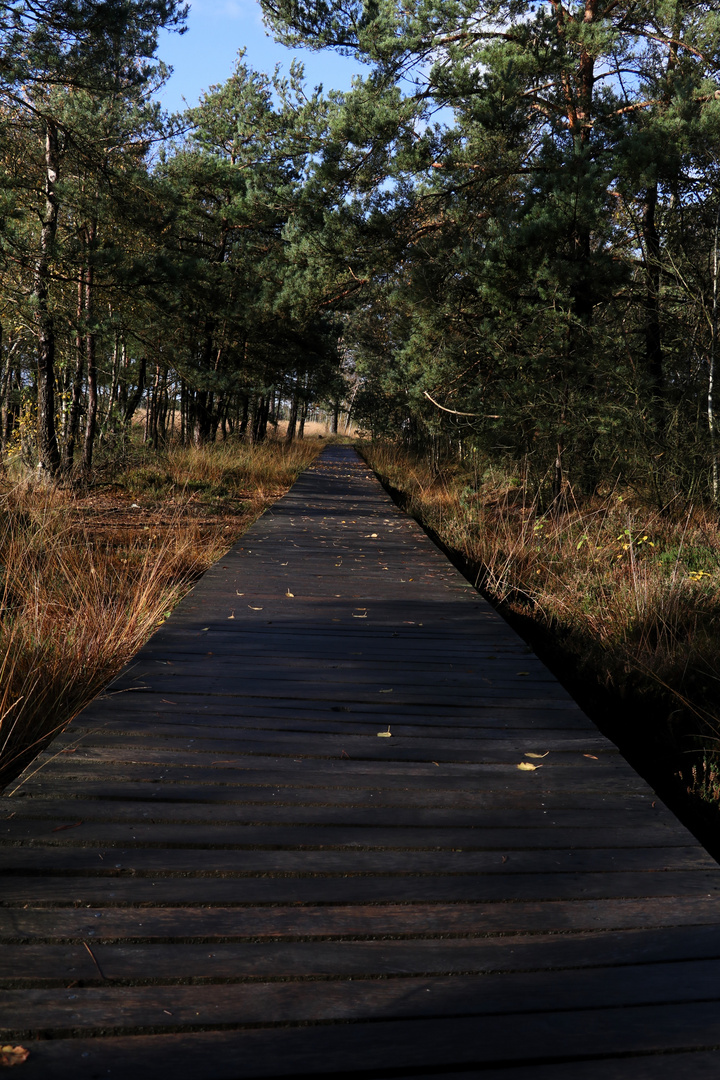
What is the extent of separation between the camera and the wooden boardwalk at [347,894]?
4.43ft

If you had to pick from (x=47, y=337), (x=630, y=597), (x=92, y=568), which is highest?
(x=47, y=337)

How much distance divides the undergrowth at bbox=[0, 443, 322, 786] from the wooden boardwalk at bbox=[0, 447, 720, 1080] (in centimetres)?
39

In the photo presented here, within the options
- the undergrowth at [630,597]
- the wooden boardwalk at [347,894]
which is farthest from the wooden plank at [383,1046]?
the undergrowth at [630,597]

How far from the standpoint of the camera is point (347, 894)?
178cm

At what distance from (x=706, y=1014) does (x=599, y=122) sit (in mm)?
9853

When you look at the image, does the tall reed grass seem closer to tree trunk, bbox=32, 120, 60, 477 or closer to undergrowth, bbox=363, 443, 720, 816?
undergrowth, bbox=363, 443, 720, 816

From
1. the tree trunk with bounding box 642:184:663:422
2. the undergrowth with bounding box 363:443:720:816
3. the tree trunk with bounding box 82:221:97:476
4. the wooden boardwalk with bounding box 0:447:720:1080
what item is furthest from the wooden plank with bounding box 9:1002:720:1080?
the tree trunk with bounding box 642:184:663:422

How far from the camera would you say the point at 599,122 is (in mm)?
8852

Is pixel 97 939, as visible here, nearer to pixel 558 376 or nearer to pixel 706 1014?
pixel 706 1014

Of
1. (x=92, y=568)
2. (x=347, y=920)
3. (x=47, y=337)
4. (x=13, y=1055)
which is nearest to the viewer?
(x=13, y=1055)

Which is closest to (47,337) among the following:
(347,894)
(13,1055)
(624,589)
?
(624,589)

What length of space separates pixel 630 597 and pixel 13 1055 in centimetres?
503

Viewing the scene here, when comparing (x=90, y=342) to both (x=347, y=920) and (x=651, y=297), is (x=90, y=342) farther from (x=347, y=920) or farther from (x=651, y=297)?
(x=347, y=920)

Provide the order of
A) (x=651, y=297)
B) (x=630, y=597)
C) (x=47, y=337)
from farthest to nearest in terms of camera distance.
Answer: (x=47, y=337) → (x=651, y=297) → (x=630, y=597)
